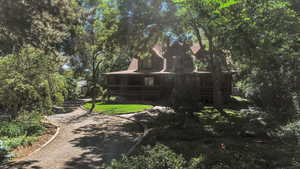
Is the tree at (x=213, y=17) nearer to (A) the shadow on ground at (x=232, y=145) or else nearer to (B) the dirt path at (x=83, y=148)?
(A) the shadow on ground at (x=232, y=145)

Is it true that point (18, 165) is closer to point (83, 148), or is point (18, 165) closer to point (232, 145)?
point (83, 148)

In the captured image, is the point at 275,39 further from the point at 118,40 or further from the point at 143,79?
the point at 143,79

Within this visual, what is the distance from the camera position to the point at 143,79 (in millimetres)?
26703

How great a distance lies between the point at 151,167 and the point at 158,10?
10.9 m

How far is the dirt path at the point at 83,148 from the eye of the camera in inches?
237

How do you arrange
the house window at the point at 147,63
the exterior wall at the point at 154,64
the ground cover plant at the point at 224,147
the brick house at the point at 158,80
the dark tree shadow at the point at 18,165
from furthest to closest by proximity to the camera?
1. the house window at the point at 147,63
2. the exterior wall at the point at 154,64
3. the brick house at the point at 158,80
4. the dark tree shadow at the point at 18,165
5. the ground cover plant at the point at 224,147

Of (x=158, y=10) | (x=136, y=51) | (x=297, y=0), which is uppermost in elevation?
(x=158, y=10)

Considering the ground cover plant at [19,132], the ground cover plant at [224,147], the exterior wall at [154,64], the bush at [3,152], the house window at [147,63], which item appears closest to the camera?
the ground cover plant at [224,147]

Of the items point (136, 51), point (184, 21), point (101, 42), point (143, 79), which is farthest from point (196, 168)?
point (143, 79)

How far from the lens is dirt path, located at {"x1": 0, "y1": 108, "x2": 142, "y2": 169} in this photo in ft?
19.8

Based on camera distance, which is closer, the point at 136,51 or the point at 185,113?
the point at 185,113

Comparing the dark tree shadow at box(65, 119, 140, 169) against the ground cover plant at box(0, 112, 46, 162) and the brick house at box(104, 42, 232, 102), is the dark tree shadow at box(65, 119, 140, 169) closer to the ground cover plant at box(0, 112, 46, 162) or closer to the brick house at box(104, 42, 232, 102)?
the ground cover plant at box(0, 112, 46, 162)

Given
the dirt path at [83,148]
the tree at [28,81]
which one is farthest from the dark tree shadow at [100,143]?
the tree at [28,81]

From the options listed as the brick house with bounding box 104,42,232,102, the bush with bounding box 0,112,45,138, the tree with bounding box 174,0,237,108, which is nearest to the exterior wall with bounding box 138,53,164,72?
the brick house with bounding box 104,42,232,102
